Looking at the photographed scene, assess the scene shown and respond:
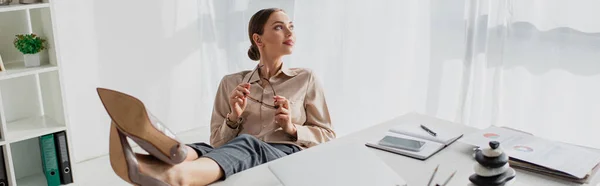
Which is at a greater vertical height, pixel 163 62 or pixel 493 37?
pixel 493 37

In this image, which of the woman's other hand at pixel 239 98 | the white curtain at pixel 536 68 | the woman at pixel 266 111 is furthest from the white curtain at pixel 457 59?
the woman's other hand at pixel 239 98

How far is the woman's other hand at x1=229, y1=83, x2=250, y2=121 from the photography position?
2.06 m

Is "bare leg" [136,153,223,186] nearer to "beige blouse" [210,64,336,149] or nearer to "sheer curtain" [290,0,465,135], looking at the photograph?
"beige blouse" [210,64,336,149]

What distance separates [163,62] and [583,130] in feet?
7.48

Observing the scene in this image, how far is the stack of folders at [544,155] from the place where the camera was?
155cm

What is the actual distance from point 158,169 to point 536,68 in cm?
152

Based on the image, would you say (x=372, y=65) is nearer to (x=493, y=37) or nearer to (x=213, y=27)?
(x=493, y=37)

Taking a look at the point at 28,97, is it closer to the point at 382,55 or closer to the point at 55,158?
the point at 55,158

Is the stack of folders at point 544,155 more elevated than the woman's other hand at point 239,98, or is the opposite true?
the woman's other hand at point 239,98

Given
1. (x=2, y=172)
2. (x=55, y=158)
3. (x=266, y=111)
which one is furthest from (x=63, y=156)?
(x=266, y=111)

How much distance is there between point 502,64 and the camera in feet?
7.90

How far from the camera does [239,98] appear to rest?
207 cm

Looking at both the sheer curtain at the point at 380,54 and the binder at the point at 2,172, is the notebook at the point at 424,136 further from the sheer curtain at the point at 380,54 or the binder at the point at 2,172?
the binder at the point at 2,172

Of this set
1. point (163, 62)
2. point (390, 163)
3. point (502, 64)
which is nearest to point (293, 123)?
point (390, 163)
